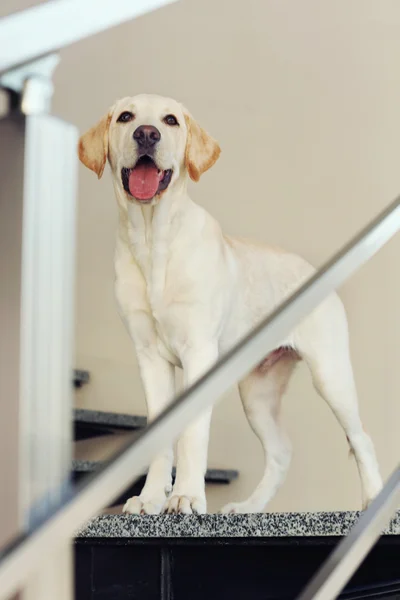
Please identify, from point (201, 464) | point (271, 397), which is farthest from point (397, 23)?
point (201, 464)

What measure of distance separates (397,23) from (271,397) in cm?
152

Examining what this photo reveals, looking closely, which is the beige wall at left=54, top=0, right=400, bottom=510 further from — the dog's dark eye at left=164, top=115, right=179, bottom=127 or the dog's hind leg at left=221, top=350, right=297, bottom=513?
the dog's dark eye at left=164, top=115, right=179, bottom=127

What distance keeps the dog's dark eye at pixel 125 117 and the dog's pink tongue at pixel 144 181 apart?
0.43ft

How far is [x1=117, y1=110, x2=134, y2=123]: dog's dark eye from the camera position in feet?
7.41

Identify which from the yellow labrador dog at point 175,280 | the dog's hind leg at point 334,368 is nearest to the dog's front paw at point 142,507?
the yellow labrador dog at point 175,280

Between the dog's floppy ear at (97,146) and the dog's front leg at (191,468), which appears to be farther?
the dog's floppy ear at (97,146)

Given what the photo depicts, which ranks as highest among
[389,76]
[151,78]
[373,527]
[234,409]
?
[151,78]

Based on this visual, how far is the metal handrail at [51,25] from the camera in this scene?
21.8 inches

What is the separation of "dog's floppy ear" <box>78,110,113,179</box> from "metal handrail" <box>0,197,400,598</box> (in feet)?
5.10

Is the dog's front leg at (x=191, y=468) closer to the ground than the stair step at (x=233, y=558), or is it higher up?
higher up

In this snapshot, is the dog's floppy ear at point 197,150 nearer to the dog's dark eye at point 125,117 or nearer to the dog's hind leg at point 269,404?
the dog's dark eye at point 125,117

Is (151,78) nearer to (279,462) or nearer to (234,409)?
(234,409)

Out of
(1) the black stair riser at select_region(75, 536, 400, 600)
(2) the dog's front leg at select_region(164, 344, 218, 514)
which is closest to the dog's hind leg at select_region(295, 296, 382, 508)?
(2) the dog's front leg at select_region(164, 344, 218, 514)

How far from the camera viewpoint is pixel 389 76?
3.25 m
